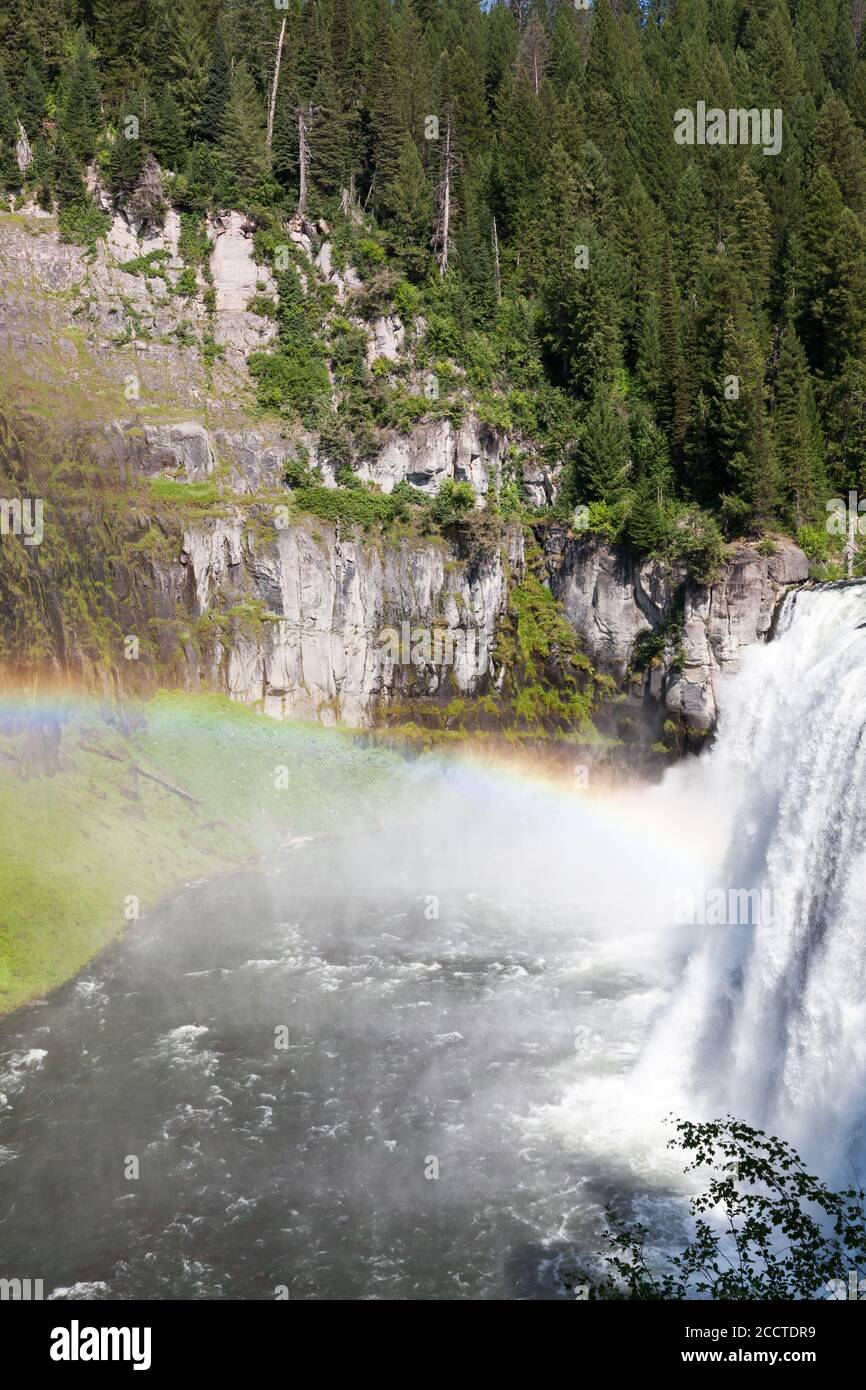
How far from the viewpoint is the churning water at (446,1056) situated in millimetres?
21562

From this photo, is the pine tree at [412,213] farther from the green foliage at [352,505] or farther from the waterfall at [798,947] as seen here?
the waterfall at [798,947]

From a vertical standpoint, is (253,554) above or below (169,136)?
below

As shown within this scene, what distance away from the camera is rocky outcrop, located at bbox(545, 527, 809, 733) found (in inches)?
1629

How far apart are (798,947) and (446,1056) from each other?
9.69m

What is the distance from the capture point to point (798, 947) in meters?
26.3

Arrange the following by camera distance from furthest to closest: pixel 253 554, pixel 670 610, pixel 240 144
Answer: pixel 240 144, pixel 253 554, pixel 670 610

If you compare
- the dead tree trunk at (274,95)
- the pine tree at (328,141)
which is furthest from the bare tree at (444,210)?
the dead tree trunk at (274,95)

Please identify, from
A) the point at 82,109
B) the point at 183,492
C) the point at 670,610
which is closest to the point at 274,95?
the point at 82,109

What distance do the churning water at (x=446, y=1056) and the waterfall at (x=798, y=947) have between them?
8 centimetres

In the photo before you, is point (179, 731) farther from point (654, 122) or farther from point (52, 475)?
Answer: point (654, 122)

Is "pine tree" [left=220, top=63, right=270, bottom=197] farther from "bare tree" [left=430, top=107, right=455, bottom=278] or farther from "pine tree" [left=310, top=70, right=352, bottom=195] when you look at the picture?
"bare tree" [left=430, top=107, right=455, bottom=278]

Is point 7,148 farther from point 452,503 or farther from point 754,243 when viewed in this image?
point 754,243

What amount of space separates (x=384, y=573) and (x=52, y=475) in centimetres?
1501

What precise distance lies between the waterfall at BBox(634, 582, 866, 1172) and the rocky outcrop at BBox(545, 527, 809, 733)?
4.71 meters
